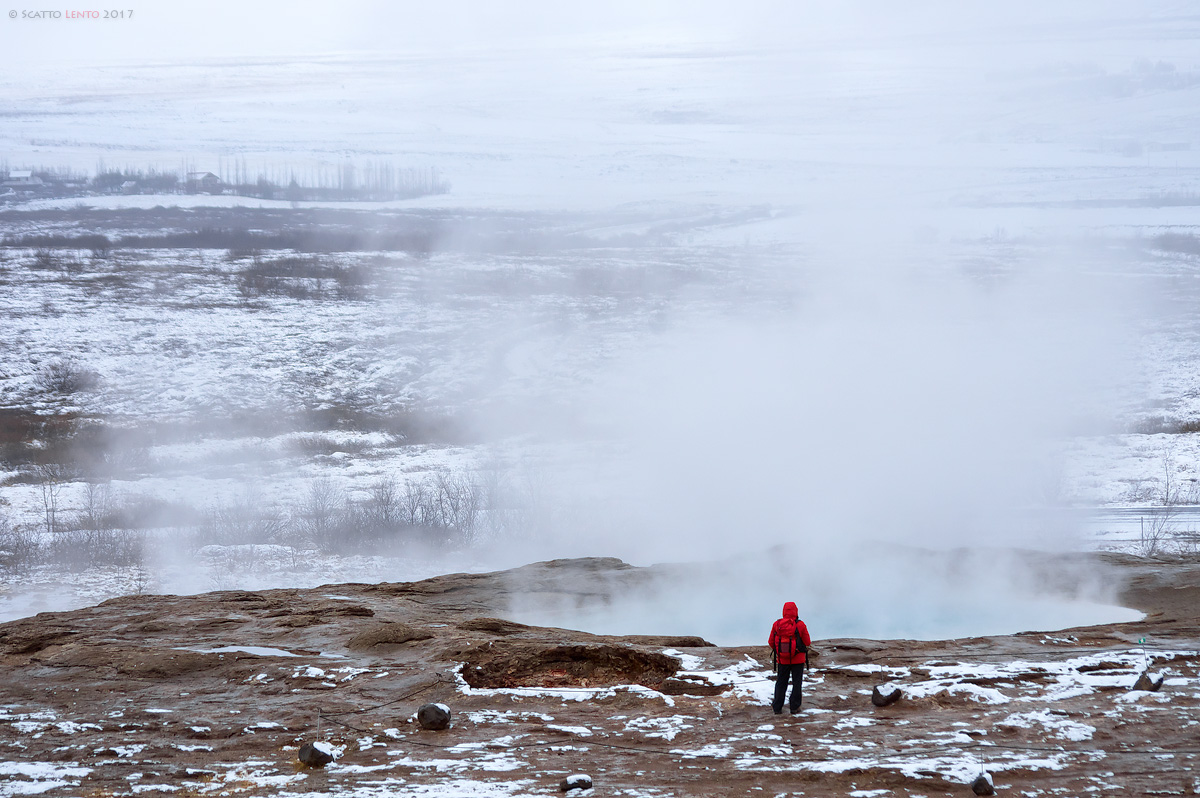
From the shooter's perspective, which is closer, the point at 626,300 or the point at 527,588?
the point at 527,588

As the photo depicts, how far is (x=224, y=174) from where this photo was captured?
59.3 meters

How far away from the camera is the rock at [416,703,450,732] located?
7.29 metres

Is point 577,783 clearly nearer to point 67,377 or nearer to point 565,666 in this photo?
point 565,666

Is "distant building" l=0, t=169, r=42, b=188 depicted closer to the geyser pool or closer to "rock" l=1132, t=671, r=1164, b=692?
the geyser pool

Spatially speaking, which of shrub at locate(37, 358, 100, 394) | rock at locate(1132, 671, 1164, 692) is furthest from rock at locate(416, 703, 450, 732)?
shrub at locate(37, 358, 100, 394)

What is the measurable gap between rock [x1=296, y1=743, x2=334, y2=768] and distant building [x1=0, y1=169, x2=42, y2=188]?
57.2m

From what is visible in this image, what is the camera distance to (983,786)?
5.81 m

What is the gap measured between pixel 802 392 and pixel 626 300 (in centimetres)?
1650

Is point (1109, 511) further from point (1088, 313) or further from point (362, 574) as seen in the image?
point (1088, 313)

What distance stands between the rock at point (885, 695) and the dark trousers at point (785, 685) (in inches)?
26.0

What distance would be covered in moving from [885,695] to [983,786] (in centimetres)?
170

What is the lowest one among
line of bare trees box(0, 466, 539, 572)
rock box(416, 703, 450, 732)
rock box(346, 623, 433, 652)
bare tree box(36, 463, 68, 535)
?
line of bare trees box(0, 466, 539, 572)

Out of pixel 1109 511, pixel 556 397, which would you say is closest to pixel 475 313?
pixel 556 397

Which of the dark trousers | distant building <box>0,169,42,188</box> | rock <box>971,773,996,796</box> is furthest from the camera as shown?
distant building <box>0,169,42,188</box>
